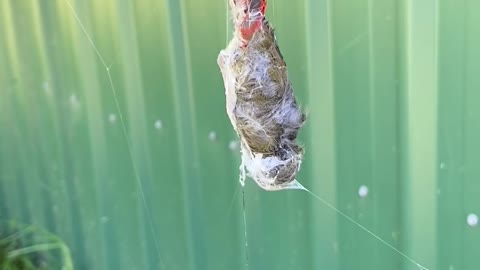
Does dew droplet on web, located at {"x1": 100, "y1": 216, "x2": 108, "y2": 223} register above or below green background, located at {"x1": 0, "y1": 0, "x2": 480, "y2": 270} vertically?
below

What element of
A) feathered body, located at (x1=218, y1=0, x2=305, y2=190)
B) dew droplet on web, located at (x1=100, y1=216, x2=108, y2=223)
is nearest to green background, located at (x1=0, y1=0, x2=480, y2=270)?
dew droplet on web, located at (x1=100, y1=216, x2=108, y2=223)

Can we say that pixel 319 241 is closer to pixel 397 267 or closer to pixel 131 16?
pixel 397 267

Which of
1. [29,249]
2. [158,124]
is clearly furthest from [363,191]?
[29,249]

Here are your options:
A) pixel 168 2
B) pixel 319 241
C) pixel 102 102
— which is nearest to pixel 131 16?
pixel 168 2

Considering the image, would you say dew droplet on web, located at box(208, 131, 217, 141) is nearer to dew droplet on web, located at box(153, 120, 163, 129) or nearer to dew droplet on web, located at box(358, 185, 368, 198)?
dew droplet on web, located at box(153, 120, 163, 129)

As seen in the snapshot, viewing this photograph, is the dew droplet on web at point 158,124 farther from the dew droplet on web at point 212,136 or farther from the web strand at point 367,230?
the web strand at point 367,230

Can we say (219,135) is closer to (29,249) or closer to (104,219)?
(104,219)
